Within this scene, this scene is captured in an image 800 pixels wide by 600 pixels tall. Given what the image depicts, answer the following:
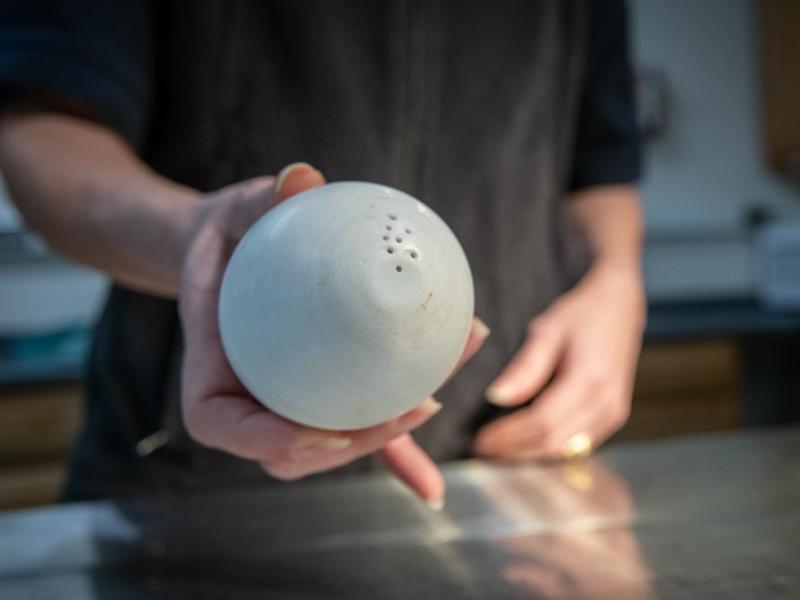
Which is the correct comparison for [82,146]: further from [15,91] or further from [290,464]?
[290,464]

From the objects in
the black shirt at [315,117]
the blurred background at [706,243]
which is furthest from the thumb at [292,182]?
the blurred background at [706,243]

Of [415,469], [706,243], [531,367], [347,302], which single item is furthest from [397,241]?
[706,243]

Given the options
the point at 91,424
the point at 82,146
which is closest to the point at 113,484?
the point at 91,424

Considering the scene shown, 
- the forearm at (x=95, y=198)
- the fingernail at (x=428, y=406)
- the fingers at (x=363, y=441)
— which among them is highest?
the forearm at (x=95, y=198)

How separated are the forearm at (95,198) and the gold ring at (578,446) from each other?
0.24 meters

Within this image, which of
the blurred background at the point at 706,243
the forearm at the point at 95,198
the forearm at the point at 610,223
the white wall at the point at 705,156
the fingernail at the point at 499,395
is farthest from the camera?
the white wall at the point at 705,156

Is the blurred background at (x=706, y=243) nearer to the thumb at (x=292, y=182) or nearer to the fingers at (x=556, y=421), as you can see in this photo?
the fingers at (x=556, y=421)

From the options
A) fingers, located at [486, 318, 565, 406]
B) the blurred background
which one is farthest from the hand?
the blurred background

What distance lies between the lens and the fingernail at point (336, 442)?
214 mm

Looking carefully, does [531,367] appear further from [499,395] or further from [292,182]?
[292,182]

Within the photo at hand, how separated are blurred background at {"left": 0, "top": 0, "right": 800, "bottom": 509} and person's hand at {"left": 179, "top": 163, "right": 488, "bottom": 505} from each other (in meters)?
0.87

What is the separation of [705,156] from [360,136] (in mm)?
1330

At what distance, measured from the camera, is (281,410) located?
20cm

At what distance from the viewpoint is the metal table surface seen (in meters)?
0.29
